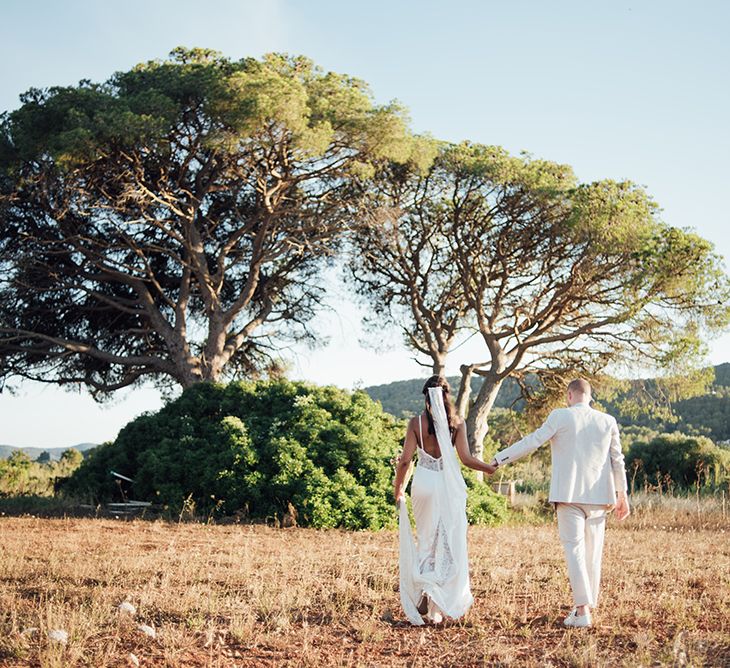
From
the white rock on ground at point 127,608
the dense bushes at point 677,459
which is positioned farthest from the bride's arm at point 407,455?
the dense bushes at point 677,459

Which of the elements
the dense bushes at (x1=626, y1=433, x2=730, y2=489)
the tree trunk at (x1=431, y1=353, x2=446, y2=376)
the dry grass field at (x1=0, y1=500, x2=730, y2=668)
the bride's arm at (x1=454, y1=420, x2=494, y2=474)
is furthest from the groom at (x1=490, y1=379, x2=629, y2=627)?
the dense bushes at (x1=626, y1=433, x2=730, y2=489)

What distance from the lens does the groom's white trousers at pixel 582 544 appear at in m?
5.86

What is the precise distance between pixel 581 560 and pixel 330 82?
55.0 feet

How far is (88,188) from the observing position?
20016 mm

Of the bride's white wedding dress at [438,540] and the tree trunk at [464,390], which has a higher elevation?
the tree trunk at [464,390]

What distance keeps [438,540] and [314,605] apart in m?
1.28

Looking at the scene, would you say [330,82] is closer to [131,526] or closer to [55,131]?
[55,131]

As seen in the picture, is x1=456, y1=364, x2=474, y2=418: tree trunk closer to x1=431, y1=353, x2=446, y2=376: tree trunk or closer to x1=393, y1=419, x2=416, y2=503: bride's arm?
x1=431, y1=353, x2=446, y2=376: tree trunk

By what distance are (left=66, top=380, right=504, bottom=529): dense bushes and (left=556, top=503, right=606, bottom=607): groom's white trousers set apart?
668 centimetres

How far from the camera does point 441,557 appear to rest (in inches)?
236

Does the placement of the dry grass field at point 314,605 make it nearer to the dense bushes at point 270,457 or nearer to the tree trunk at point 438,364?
the dense bushes at point 270,457

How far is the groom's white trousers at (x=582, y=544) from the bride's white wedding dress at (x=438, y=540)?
0.71 metres

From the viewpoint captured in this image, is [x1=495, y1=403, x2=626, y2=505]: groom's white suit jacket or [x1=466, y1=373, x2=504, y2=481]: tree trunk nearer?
[x1=495, y1=403, x2=626, y2=505]: groom's white suit jacket

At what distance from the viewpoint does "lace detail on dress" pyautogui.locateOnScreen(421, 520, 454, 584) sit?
235 inches
